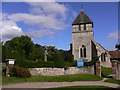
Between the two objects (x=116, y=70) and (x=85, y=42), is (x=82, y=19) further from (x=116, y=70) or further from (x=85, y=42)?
(x=116, y=70)

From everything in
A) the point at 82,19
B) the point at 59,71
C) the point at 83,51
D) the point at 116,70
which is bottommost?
the point at 59,71

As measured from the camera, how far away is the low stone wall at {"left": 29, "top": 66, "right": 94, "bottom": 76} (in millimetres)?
31516

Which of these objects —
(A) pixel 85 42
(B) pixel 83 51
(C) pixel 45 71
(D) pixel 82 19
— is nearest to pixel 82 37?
(A) pixel 85 42

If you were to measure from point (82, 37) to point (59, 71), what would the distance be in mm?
24984

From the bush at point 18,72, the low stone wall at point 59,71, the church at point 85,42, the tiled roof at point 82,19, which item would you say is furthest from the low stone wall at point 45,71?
the tiled roof at point 82,19

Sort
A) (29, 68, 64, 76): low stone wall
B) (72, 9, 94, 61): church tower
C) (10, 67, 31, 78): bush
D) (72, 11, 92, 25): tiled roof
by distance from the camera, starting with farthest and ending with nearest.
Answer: (72, 11, 92, 25): tiled roof, (72, 9, 94, 61): church tower, (29, 68, 64, 76): low stone wall, (10, 67, 31, 78): bush

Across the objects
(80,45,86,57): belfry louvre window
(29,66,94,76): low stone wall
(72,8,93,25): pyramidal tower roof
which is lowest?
(29,66,94,76): low stone wall

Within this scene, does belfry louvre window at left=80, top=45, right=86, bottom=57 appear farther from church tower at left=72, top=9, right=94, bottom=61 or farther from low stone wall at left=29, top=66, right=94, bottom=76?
low stone wall at left=29, top=66, right=94, bottom=76

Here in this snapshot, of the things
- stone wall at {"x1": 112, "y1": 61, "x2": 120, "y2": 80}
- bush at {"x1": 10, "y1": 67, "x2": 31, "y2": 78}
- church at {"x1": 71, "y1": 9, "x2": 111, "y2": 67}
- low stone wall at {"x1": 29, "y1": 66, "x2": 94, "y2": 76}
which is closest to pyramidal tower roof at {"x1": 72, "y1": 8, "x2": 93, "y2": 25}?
church at {"x1": 71, "y1": 9, "x2": 111, "y2": 67}

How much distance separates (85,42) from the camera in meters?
57.0

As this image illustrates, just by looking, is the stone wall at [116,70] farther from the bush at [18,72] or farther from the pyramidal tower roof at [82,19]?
the pyramidal tower roof at [82,19]

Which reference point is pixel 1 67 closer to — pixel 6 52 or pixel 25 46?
pixel 6 52

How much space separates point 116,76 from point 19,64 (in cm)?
1215

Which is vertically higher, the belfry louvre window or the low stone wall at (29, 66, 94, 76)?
the belfry louvre window
